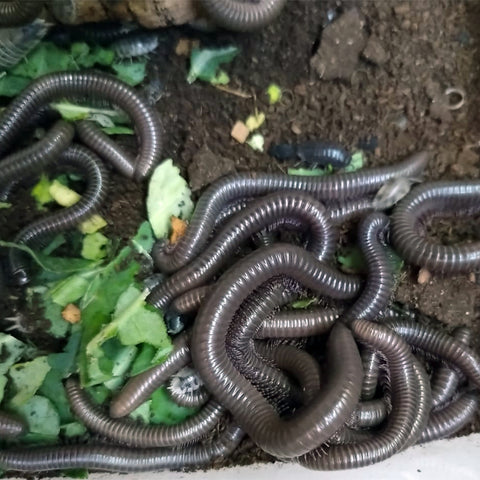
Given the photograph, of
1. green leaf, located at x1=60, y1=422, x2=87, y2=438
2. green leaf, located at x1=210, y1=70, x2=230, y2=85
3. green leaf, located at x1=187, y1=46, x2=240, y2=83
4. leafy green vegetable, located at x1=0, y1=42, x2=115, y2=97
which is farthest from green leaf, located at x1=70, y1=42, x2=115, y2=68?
green leaf, located at x1=60, y1=422, x2=87, y2=438

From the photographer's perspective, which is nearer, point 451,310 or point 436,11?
point 451,310

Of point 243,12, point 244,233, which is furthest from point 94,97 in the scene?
point 244,233

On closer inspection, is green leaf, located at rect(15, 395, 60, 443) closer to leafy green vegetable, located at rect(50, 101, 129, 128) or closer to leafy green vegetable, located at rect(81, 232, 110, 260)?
leafy green vegetable, located at rect(81, 232, 110, 260)

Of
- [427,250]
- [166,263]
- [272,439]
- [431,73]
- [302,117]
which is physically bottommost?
[272,439]

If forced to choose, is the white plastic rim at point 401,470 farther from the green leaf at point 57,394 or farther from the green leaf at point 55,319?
the green leaf at point 55,319

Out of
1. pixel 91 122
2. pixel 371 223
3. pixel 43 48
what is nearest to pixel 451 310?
pixel 371 223

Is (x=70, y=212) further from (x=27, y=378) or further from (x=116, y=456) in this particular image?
(x=116, y=456)

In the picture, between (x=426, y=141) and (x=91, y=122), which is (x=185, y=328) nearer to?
(x=91, y=122)

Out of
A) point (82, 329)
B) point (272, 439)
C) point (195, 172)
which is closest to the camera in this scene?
point (272, 439)
